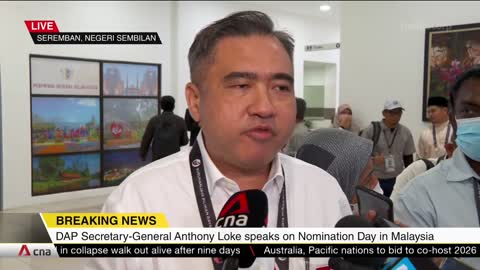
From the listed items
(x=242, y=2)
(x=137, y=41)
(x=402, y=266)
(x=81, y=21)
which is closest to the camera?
Result: (x=402, y=266)

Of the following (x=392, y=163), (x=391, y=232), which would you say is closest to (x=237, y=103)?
(x=391, y=232)

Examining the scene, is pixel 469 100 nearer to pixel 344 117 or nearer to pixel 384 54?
pixel 384 54

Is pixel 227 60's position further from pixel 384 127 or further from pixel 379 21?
pixel 379 21

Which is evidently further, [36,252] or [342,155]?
[342,155]

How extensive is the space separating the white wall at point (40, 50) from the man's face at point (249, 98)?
0.55 metres

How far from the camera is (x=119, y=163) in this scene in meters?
5.15

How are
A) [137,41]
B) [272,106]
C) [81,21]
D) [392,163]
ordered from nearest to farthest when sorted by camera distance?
[272,106], [137,41], [392,163], [81,21]

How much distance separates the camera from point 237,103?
0.72m

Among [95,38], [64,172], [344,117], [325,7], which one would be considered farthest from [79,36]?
[325,7]

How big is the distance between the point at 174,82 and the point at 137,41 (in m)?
4.73

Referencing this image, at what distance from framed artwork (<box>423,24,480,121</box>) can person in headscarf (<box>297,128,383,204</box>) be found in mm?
1073

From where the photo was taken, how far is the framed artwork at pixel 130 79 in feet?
16.1

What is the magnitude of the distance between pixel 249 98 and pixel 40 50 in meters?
1.13

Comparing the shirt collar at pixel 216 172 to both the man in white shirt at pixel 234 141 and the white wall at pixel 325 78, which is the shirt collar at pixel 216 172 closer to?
the man in white shirt at pixel 234 141
